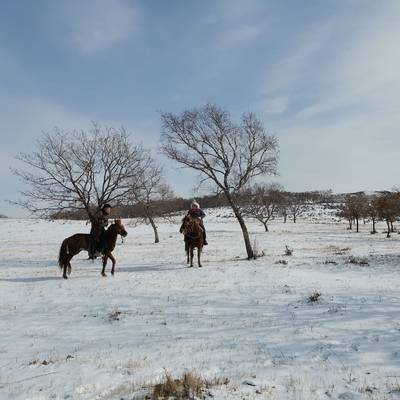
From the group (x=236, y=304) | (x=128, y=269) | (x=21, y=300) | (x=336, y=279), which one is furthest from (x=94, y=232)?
(x=336, y=279)

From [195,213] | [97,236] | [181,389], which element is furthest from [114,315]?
[195,213]

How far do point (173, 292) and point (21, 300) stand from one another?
481 cm

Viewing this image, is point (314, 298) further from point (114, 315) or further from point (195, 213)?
point (195, 213)

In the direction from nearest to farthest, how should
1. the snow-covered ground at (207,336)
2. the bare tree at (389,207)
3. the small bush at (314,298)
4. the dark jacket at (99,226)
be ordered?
the snow-covered ground at (207,336), the small bush at (314,298), the dark jacket at (99,226), the bare tree at (389,207)

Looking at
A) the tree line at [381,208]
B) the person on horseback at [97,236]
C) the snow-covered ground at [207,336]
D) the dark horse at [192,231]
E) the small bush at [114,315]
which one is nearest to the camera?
the snow-covered ground at [207,336]

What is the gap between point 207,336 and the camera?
7871 mm

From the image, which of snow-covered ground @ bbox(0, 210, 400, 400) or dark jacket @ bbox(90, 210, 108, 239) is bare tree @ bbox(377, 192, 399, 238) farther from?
dark jacket @ bbox(90, 210, 108, 239)

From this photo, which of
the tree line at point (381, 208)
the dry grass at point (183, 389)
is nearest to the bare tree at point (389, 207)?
the tree line at point (381, 208)

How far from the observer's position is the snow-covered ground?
18.2ft

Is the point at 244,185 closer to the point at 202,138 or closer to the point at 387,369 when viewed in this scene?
the point at 202,138

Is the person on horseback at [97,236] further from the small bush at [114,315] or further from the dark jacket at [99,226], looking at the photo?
the small bush at [114,315]

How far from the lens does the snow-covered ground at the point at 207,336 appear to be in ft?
18.2

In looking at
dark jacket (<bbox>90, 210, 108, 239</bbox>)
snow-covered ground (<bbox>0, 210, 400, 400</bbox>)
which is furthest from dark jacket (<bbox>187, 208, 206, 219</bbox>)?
snow-covered ground (<bbox>0, 210, 400, 400</bbox>)

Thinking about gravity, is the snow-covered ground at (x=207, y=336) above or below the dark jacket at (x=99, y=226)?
below
